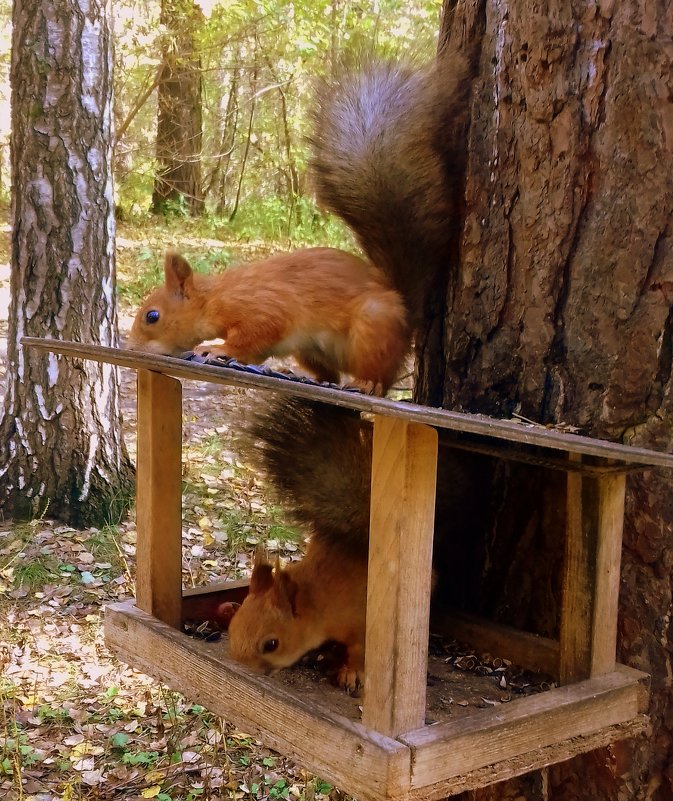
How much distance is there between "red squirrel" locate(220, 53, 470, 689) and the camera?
181cm

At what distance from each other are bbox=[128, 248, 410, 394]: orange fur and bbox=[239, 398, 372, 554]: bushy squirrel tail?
11 centimetres

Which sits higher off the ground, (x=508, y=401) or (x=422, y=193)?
(x=422, y=193)

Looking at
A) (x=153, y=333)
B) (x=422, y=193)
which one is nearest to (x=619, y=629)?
(x=422, y=193)

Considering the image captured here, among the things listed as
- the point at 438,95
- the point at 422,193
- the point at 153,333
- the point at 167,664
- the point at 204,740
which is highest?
the point at 438,95

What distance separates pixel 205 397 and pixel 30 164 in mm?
2568

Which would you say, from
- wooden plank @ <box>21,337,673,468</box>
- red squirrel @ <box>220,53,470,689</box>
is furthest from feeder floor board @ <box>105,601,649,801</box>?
wooden plank @ <box>21,337,673,468</box>

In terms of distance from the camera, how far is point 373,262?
6.38ft

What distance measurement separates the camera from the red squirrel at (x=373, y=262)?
1.81m

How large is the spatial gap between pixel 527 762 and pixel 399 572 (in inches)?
16.5

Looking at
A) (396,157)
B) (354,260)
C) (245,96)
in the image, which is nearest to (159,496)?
(354,260)

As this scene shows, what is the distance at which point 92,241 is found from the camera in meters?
4.54

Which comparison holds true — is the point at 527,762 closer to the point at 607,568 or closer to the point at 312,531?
the point at 607,568

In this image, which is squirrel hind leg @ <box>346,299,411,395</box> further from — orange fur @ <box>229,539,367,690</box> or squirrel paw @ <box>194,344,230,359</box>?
orange fur @ <box>229,539,367,690</box>

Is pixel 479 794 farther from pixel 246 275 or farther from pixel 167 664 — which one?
pixel 246 275
